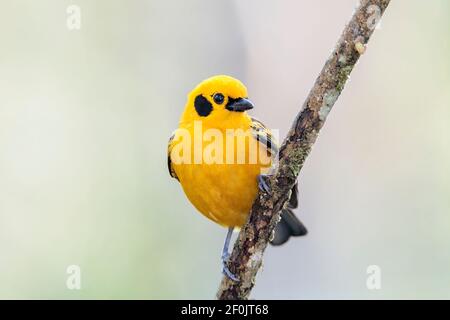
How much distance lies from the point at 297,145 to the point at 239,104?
3.38ft

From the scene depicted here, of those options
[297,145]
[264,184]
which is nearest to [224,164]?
[264,184]

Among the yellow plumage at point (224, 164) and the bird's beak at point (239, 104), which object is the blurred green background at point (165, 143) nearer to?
the yellow plumage at point (224, 164)

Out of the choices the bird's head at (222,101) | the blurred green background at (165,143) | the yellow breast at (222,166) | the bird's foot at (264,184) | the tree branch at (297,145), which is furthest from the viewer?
the blurred green background at (165,143)

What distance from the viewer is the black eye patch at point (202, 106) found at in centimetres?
529

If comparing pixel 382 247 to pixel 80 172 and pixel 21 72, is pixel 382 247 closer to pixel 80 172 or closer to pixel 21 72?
pixel 80 172

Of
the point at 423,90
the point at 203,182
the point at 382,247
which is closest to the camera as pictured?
the point at 203,182

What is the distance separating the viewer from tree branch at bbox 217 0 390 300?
4.03 metres

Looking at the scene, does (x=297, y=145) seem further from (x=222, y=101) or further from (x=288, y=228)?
(x=288, y=228)

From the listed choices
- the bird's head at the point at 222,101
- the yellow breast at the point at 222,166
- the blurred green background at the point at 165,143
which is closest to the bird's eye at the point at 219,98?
the bird's head at the point at 222,101

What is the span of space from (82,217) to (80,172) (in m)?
0.62

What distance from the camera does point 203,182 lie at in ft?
17.0

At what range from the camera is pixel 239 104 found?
520cm

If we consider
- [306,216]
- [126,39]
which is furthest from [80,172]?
[306,216]

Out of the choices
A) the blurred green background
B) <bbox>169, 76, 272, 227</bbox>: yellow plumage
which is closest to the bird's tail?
<bbox>169, 76, 272, 227</bbox>: yellow plumage
